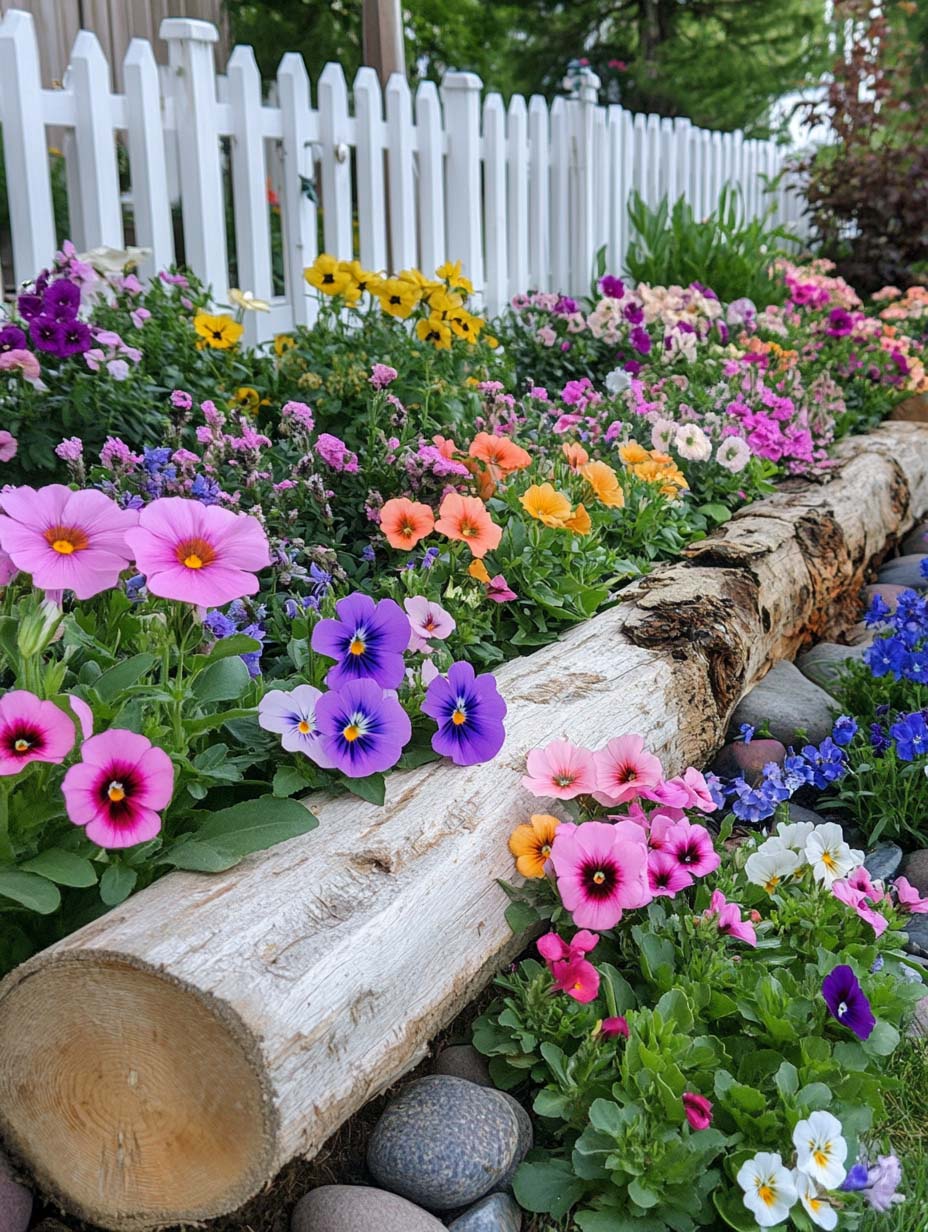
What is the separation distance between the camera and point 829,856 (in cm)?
182

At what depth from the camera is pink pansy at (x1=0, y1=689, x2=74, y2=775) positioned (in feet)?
4.24

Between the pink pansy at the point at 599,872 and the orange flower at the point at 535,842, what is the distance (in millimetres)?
56

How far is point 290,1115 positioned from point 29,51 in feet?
9.93

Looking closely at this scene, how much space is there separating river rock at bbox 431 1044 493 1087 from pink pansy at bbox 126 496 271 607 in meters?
0.79

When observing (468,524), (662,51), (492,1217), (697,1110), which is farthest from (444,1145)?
(662,51)

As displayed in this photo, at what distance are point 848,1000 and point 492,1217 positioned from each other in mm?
569

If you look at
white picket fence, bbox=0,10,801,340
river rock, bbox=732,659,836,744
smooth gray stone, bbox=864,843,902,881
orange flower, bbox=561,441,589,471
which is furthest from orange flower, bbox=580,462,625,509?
white picket fence, bbox=0,10,801,340

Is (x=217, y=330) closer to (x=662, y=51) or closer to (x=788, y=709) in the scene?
(x=788, y=709)

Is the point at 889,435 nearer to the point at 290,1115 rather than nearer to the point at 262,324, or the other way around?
the point at 262,324

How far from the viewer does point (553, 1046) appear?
5.08 feet

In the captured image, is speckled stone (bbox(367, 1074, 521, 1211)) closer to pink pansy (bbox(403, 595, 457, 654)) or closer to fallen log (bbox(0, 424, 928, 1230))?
fallen log (bbox(0, 424, 928, 1230))

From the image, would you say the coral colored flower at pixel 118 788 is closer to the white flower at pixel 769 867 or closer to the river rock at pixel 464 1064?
the river rock at pixel 464 1064

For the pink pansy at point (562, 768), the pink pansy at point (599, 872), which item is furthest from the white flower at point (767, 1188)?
the pink pansy at point (562, 768)

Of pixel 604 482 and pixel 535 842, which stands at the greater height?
pixel 604 482
